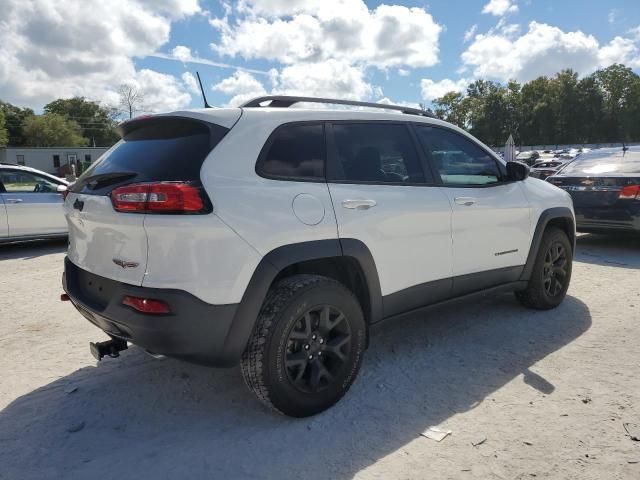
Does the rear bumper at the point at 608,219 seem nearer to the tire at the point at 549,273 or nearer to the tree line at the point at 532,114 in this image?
the tire at the point at 549,273

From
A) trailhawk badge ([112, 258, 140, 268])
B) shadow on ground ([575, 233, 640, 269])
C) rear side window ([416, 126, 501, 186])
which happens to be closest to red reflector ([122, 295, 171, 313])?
trailhawk badge ([112, 258, 140, 268])

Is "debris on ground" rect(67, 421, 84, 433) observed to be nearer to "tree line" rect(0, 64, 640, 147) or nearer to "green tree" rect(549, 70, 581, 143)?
"tree line" rect(0, 64, 640, 147)

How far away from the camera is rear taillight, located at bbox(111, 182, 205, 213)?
2504 mm

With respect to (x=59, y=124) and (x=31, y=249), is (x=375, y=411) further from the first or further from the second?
(x=59, y=124)

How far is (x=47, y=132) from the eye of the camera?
76.1 m

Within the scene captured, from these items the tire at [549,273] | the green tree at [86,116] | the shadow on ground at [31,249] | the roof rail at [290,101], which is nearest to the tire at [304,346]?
the roof rail at [290,101]

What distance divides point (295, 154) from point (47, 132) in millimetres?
84740

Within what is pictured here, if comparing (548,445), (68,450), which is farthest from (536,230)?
(68,450)

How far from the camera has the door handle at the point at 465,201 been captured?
3789 mm

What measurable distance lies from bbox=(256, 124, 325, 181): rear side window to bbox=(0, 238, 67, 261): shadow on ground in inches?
275

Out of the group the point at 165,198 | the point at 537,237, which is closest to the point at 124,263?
the point at 165,198

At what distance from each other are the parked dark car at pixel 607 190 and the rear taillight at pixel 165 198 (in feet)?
23.0

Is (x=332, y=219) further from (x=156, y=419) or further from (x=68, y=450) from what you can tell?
(x=68, y=450)

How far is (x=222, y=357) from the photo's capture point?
2631 millimetres
